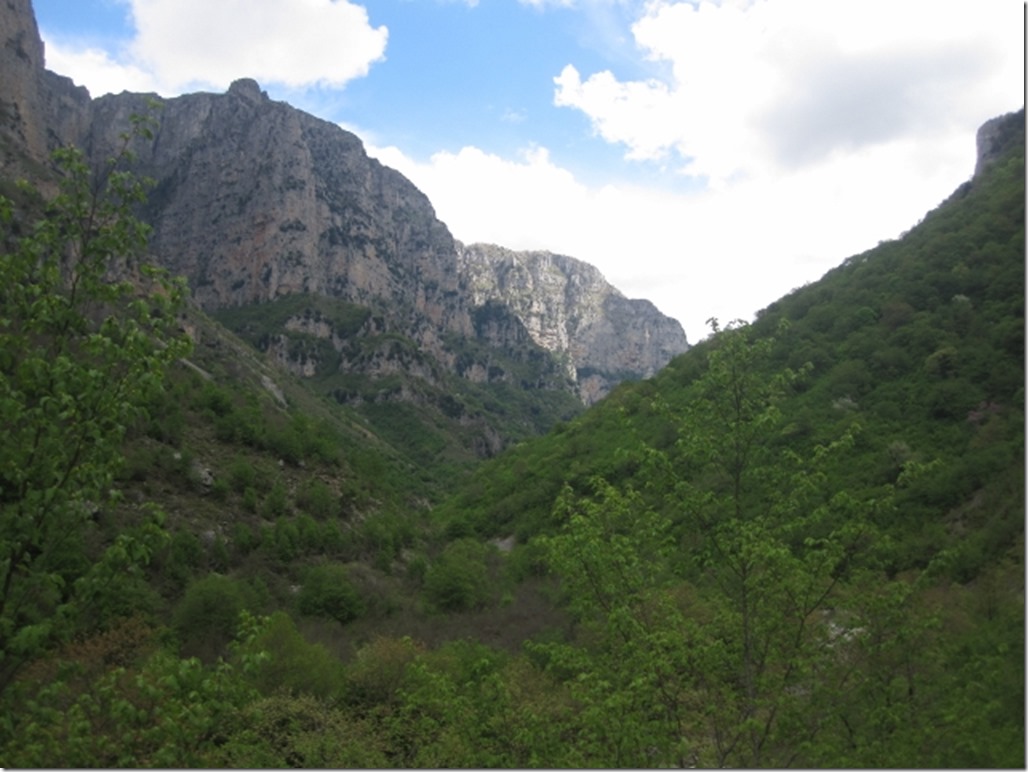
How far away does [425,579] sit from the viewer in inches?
1718

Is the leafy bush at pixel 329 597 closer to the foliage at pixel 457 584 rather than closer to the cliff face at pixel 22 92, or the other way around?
the foliage at pixel 457 584

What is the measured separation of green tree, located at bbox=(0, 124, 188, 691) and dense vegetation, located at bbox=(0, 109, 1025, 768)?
3cm

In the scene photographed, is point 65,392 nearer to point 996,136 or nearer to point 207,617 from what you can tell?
point 207,617

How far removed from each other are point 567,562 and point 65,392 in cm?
696

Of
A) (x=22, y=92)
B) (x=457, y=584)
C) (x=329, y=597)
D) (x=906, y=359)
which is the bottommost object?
(x=457, y=584)

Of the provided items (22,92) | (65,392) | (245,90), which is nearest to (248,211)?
(245,90)

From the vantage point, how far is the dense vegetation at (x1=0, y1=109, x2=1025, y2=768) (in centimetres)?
655

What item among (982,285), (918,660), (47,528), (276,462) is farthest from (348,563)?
(982,285)

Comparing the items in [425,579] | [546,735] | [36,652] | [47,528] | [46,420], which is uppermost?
[46,420]

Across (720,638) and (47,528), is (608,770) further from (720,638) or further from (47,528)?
(47,528)

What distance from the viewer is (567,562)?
419 inches

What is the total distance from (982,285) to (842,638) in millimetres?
41617

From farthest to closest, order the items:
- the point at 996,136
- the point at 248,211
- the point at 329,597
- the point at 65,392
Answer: the point at 248,211, the point at 996,136, the point at 329,597, the point at 65,392

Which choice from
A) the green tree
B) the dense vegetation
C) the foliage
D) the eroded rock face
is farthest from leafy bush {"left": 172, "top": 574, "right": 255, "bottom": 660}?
the eroded rock face
